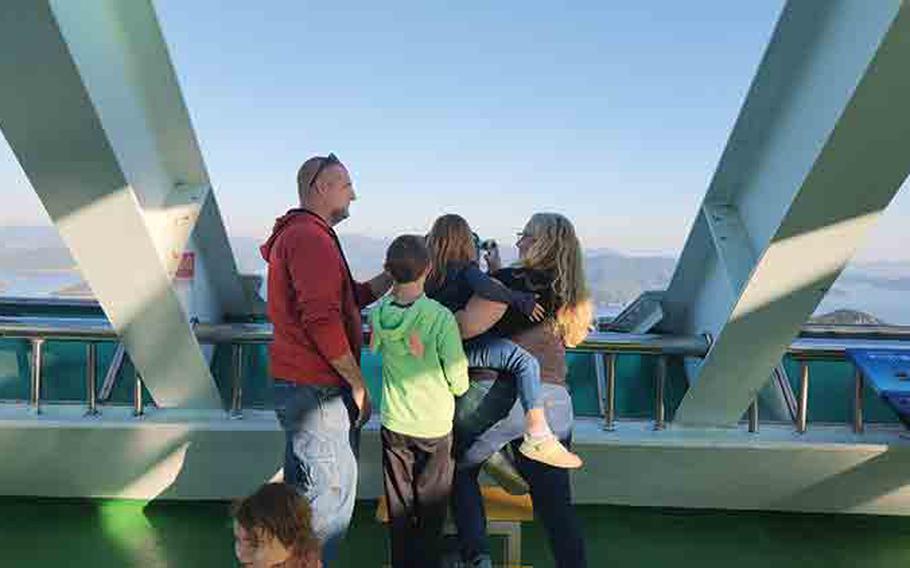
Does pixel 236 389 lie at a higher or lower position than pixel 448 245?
lower

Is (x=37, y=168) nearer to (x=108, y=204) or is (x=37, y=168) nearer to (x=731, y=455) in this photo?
(x=108, y=204)

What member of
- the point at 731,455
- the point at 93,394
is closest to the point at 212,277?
the point at 93,394

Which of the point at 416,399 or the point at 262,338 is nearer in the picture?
the point at 416,399

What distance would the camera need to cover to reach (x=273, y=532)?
60.6 inches

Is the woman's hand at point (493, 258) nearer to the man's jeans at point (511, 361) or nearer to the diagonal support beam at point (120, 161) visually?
the man's jeans at point (511, 361)

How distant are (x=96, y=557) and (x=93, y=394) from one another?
25.7 inches

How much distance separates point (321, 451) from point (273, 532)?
1.84 feet

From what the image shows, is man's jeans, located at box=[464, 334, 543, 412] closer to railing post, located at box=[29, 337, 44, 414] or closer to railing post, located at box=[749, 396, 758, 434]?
railing post, located at box=[749, 396, 758, 434]

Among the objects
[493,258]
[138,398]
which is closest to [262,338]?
[138,398]

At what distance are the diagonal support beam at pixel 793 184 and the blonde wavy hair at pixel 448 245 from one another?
38.5 inches

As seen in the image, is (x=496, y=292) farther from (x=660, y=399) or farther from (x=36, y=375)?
(x=36, y=375)

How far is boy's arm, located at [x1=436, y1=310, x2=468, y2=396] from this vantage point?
2156 mm

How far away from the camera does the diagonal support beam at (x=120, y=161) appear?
2.18 metres

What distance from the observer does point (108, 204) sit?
2.54m
